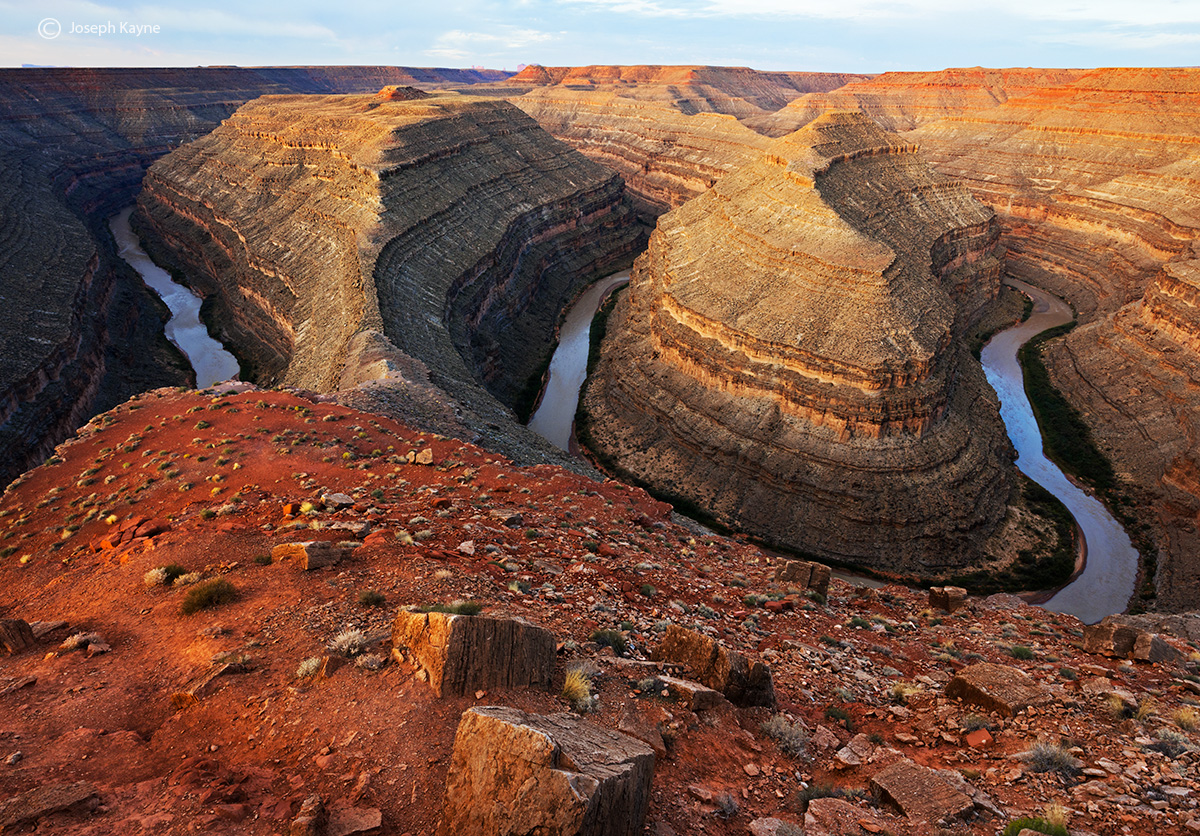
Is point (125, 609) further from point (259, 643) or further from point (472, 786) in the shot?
point (472, 786)

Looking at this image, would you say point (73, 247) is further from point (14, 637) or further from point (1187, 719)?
point (1187, 719)

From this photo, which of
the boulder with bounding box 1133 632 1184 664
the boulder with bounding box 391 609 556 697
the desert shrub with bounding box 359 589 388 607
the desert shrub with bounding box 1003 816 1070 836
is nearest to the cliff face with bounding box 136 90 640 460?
the desert shrub with bounding box 359 589 388 607

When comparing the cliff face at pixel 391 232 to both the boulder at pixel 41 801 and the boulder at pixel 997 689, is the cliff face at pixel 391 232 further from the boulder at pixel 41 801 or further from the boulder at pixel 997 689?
the boulder at pixel 997 689

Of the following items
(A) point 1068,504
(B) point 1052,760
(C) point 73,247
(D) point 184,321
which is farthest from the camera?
(C) point 73,247

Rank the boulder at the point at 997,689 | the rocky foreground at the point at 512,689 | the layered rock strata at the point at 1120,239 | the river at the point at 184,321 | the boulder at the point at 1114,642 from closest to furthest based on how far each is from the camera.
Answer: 1. the rocky foreground at the point at 512,689
2. the boulder at the point at 997,689
3. the boulder at the point at 1114,642
4. the layered rock strata at the point at 1120,239
5. the river at the point at 184,321

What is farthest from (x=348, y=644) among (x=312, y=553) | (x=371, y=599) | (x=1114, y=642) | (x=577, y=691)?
(x=1114, y=642)

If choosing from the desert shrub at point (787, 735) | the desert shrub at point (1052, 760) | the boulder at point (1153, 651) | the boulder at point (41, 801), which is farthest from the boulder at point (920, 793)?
the boulder at point (41, 801)
